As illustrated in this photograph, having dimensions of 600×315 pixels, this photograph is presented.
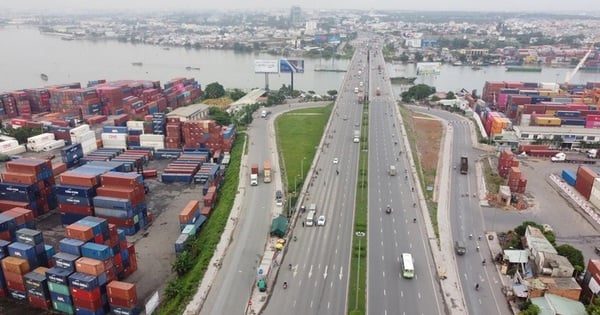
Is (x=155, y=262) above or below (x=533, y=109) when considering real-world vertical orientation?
below

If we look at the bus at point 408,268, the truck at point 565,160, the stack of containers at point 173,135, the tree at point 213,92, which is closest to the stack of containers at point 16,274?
the bus at point 408,268

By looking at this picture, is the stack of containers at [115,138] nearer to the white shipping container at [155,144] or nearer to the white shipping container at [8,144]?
the white shipping container at [155,144]

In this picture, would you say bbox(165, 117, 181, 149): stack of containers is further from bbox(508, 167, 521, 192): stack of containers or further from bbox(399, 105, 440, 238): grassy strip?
bbox(508, 167, 521, 192): stack of containers

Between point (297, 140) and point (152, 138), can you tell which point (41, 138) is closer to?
point (152, 138)

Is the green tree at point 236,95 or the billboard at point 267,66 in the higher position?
the billboard at point 267,66

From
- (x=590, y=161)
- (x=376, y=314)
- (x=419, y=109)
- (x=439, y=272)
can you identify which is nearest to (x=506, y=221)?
(x=439, y=272)

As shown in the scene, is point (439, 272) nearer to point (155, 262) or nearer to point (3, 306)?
point (155, 262)
